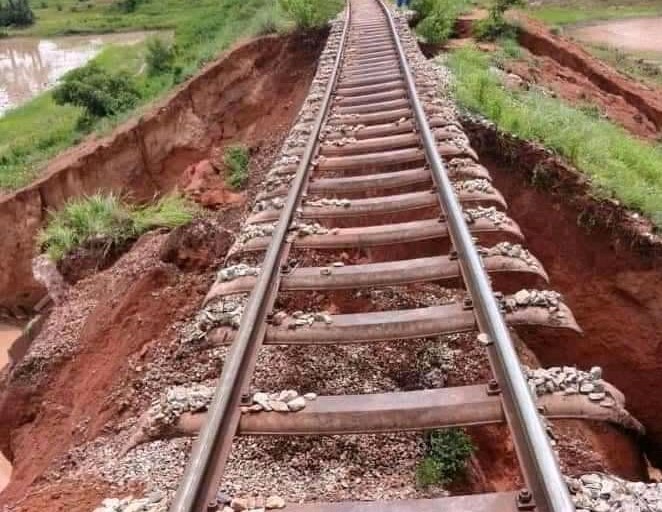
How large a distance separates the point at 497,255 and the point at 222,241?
2.50 metres

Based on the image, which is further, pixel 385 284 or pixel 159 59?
pixel 159 59

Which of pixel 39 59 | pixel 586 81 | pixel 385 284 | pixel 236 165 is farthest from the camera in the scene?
pixel 39 59

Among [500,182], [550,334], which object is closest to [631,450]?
[550,334]

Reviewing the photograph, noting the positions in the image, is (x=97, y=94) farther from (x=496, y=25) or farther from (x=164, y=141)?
(x=496, y=25)

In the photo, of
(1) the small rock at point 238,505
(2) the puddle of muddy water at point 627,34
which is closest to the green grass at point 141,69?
(1) the small rock at point 238,505

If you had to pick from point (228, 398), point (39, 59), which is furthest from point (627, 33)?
point (228, 398)

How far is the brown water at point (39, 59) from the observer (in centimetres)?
3616

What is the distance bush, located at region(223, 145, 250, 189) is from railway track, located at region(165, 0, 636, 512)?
219 centimetres

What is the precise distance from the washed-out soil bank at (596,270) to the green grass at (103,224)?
3.81m

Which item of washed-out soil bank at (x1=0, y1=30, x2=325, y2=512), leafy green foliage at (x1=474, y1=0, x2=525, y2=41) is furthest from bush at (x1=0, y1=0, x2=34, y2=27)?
washed-out soil bank at (x1=0, y1=30, x2=325, y2=512)

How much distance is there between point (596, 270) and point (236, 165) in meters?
5.58

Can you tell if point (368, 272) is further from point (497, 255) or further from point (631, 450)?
point (631, 450)

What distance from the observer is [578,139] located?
772 centimetres

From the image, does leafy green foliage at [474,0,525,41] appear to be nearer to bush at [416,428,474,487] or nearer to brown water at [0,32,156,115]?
bush at [416,428,474,487]
